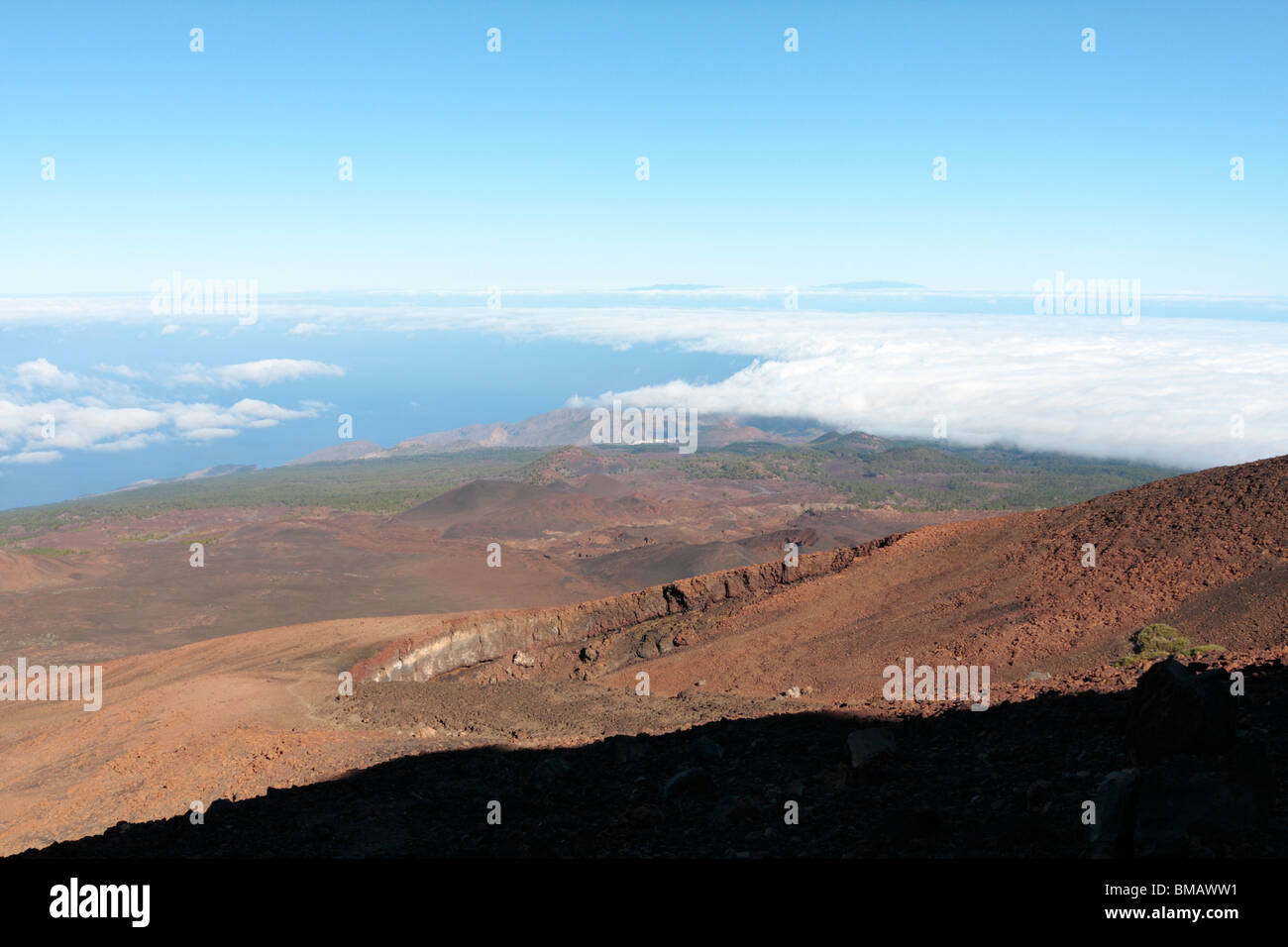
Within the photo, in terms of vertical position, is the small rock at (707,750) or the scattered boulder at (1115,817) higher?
the scattered boulder at (1115,817)

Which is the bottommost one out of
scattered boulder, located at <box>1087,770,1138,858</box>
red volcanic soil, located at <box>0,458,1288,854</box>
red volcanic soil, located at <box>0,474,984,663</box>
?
red volcanic soil, located at <box>0,474,984,663</box>

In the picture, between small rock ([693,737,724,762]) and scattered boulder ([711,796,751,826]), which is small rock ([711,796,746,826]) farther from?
small rock ([693,737,724,762])

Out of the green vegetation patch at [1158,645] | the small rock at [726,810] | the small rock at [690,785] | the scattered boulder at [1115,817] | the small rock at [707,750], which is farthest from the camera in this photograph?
the green vegetation patch at [1158,645]

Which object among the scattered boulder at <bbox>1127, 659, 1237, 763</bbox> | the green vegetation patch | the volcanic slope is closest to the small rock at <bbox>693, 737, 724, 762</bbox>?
the scattered boulder at <bbox>1127, 659, 1237, 763</bbox>

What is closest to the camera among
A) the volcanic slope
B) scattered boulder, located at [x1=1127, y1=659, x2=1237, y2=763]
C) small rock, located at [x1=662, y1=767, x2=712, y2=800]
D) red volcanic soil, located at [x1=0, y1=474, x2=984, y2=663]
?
scattered boulder, located at [x1=1127, y1=659, x2=1237, y2=763]

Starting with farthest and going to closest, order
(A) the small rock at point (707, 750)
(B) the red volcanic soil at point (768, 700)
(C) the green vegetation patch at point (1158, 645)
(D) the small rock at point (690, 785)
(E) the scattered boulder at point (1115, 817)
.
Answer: (C) the green vegetation patch at point (1158, 645), (A) the small rock at point (707, 750), (D) the small rock at point (690, 785), (B) the red volcanic soil at point (768, 700), (E) the scattered boulder at point (1115, 817)

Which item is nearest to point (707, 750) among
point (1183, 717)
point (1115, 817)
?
point (1183, 717)

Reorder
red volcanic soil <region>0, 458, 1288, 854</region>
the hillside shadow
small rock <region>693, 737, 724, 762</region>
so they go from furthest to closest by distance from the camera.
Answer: small rock <region>693, 737, 724, 762</region>, red volcanic soil <region>0, 458, 1288, 854</region>, the hillside shadow

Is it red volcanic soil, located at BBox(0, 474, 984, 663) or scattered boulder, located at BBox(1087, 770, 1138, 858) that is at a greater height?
scattered boulder, located at BBox(1087, 770, 1138, 858)

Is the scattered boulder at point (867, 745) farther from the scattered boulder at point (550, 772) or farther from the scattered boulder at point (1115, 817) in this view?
the scattered boulder at point (550, 772)

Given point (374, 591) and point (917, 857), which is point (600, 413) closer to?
point (374, 591)

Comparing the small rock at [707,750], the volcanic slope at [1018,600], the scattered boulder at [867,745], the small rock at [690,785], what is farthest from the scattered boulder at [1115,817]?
the volcanic slope at [1018,600]

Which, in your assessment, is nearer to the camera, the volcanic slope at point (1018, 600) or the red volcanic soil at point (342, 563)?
the volcanic slope at point (1018, 600)
